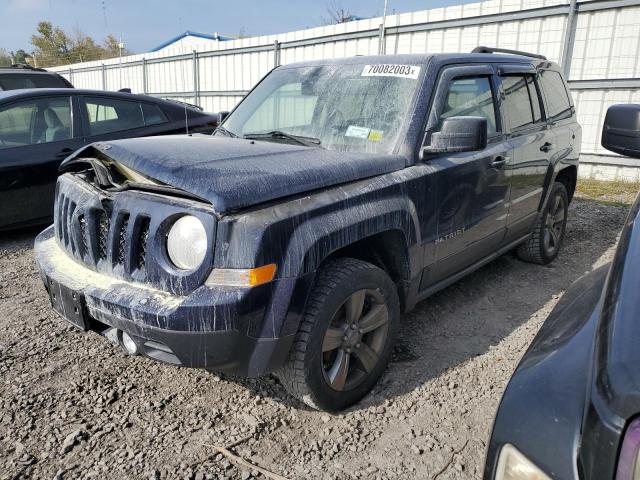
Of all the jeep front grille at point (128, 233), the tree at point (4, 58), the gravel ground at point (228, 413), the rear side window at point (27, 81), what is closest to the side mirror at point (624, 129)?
the gravel ground at point (228, 413)

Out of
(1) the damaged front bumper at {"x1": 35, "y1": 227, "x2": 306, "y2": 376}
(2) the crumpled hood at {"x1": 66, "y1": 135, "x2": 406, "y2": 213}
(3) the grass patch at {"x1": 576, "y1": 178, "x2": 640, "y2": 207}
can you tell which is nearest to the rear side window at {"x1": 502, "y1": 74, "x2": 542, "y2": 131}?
(2) the crumpled hood at {"x1": 66, "y1": 135, "x2": 406, "y2": 213}

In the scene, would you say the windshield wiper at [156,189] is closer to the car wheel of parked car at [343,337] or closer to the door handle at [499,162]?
the car wheel of parked car at [343,337]

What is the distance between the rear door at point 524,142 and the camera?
12.6 ft

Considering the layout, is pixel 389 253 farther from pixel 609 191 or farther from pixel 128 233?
pixel 609 191

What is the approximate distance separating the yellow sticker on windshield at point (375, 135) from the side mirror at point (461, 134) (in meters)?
0.32

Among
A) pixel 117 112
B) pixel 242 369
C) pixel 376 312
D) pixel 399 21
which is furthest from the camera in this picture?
pixel 399 21

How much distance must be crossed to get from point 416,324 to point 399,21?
344 inches

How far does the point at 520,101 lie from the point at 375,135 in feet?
5.75

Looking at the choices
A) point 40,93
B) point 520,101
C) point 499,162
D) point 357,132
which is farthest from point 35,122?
point 520,101

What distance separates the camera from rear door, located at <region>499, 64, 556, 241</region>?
12.6ft

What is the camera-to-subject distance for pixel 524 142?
3904 millimetres

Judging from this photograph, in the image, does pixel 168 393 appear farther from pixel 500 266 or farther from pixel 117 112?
pixel 117 112

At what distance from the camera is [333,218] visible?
2.36m

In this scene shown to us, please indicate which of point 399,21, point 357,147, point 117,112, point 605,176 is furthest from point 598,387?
point 399,21
